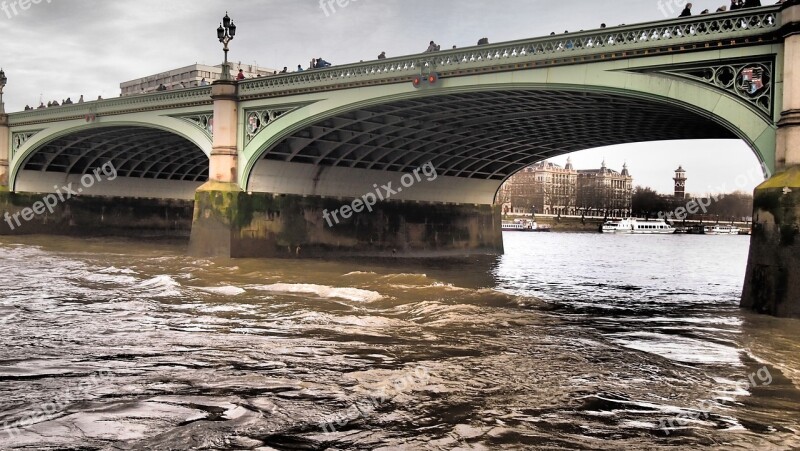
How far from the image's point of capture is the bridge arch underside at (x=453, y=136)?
2247 centimetres

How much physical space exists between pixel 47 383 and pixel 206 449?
294 cm

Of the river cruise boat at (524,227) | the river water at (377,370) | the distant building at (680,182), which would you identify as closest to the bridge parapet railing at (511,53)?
the river water at (377,370)

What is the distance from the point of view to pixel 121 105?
3128 centimetres

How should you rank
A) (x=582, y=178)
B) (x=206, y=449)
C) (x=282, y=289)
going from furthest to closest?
(x=582, y=178)
(x=282, y=289)
(x=206, y=449)

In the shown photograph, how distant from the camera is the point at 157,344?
1024 cm

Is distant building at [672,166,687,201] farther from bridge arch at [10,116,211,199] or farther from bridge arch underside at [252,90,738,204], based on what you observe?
bridge arch at [10,116,211,199]

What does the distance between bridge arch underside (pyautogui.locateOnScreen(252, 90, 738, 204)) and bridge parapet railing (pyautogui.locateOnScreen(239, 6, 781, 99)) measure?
3.45ft

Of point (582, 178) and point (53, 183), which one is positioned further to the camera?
point (582, 178)

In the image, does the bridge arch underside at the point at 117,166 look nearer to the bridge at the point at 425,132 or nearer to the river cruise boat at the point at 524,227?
the bridge at the point at 425,132

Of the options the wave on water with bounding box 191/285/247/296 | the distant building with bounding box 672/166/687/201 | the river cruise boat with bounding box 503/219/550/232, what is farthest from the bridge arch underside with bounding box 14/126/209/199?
the distant building with bounding box 672/166/687/201

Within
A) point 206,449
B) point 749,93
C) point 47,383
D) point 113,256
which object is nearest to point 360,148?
point 113,256

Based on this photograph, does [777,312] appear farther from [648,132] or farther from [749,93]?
[648,132]

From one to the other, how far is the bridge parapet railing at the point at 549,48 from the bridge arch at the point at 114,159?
10986 millimetres

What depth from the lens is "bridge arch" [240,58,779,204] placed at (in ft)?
56.1
